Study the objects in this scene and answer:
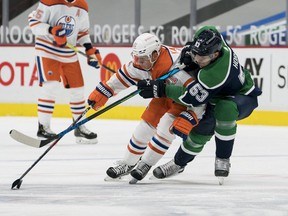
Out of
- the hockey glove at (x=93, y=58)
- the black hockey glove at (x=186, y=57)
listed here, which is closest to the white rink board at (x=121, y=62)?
the hockey glove at (x=93, y=58)

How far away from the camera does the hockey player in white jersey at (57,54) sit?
7453 millimetres

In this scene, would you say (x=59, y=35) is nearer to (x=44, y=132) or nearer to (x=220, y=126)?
(x=44, y=132)

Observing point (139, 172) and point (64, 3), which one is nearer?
point (139, 172)

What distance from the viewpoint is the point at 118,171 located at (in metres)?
5.17

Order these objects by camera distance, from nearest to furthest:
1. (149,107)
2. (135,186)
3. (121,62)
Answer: (135,186)
(149,107)
(121,62)

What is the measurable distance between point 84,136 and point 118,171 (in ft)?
7.72

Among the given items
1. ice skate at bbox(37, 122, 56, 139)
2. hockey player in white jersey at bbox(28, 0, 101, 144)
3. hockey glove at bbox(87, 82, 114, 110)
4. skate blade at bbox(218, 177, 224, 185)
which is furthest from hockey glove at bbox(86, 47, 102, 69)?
skate blade at bbox(218, 177, 224, 185)

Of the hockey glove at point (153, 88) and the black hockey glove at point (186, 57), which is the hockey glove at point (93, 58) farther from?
the hockey glove at point (153, 88)

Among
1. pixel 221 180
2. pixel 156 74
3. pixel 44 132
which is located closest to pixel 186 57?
pixel 156 74

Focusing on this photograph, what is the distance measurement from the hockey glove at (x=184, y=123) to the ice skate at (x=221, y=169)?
285 mm

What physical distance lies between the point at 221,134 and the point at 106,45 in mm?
4755

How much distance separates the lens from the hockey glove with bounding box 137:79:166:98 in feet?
16.0

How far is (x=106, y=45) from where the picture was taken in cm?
970

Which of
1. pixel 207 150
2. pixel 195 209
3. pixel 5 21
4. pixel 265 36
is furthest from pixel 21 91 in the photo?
pixel 195 209
